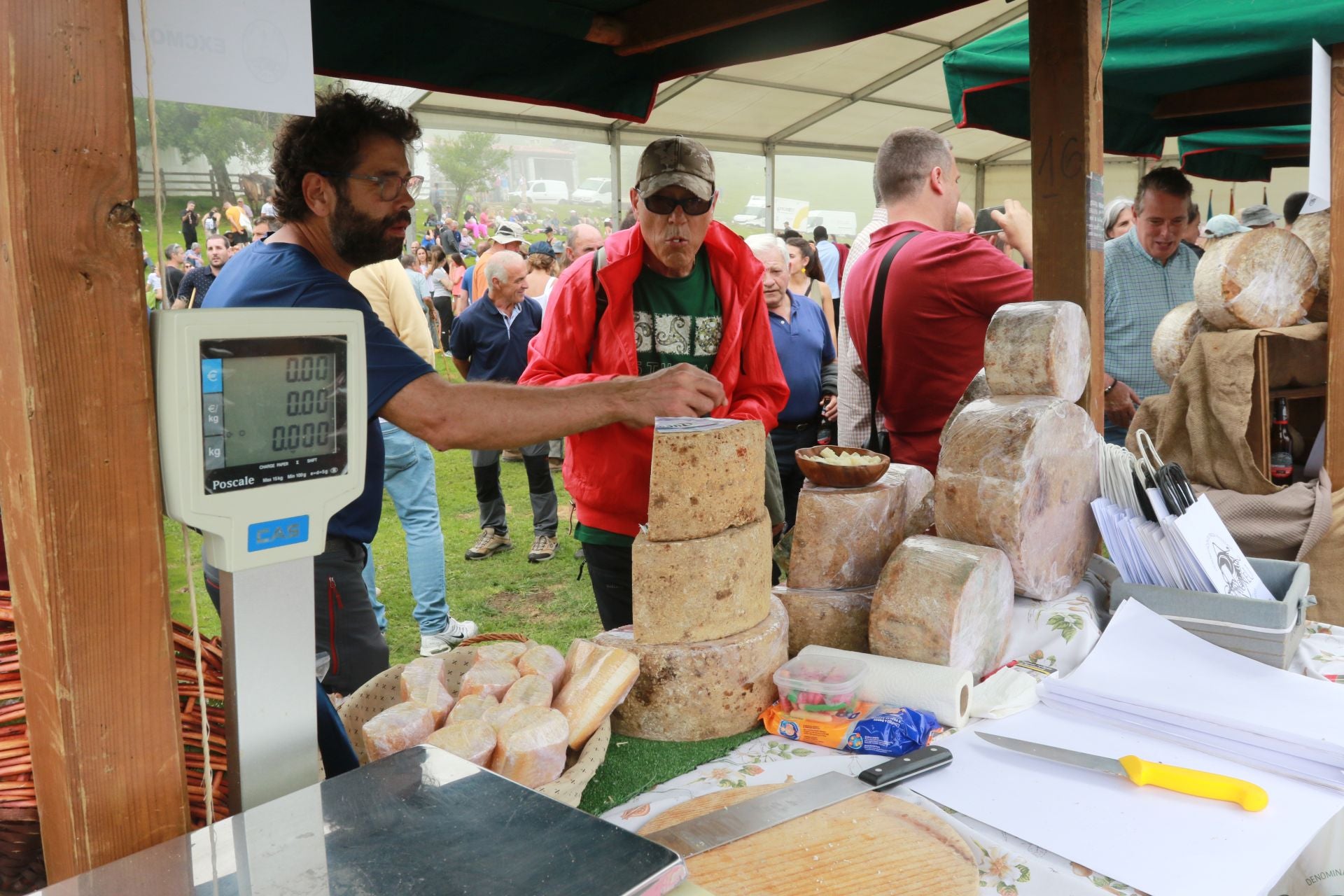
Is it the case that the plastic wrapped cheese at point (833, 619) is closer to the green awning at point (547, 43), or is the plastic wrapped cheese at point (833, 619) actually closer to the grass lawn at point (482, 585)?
the green awning at point (547, 43)

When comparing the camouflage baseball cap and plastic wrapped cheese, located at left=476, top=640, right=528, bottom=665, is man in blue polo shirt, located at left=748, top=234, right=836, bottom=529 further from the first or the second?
plastic wrapped cheese, located at left=476, top=640, right=528, bottom=665

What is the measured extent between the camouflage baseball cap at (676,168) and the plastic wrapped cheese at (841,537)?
997 mm

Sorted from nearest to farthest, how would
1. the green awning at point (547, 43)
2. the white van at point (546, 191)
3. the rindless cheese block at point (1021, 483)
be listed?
the rindless cheese block at point (1021, 483) → the green awning at point (547, 43) → the white van at point (546, 191)

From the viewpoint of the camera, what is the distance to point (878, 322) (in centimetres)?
293

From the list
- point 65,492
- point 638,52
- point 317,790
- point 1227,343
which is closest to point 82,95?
point 65,492

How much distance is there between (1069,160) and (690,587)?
A: 64.0 inches

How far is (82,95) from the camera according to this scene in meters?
0.78

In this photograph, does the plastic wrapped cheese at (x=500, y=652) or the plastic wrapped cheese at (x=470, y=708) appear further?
the plastic wrapped cheese at (x=500, y=652)

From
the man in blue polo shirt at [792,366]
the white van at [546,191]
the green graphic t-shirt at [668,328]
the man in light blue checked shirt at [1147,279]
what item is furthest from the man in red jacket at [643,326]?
the white van at [546,191]

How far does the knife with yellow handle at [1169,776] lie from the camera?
4.07 feet

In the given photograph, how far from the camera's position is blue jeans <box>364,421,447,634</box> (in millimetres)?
4344

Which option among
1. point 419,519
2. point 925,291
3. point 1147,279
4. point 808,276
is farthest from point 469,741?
point 808,276

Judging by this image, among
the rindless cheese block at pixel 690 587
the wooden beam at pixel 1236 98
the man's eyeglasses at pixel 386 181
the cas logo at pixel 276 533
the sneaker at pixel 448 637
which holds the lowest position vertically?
the sneaker at pixel 448 637

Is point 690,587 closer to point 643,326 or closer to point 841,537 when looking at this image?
point 841,537
